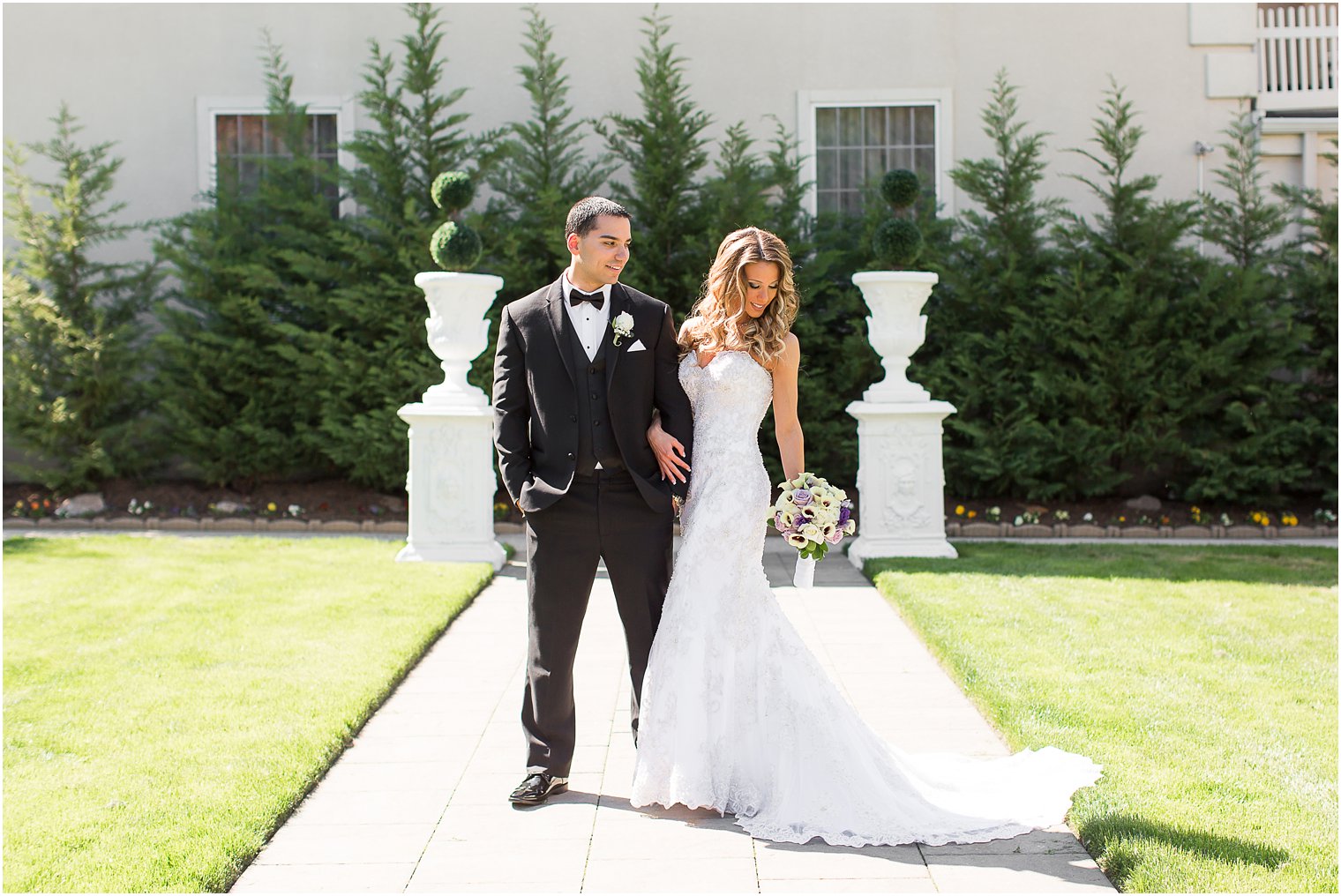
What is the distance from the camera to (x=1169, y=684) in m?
5.26

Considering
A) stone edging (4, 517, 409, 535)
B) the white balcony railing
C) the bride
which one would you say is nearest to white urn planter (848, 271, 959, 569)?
stone edging (4, 517, 409, 535)

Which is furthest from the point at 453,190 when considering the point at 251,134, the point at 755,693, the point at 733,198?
the point at 755,693

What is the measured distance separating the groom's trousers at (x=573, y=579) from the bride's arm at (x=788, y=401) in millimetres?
459

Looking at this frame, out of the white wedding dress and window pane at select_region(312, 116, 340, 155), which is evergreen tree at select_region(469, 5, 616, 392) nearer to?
window pane at select_region(312, 116, 340, 155)

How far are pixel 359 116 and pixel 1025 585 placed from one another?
813 cm

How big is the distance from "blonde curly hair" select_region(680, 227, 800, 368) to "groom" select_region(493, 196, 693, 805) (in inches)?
6.8

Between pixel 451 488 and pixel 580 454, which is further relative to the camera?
pixel 451 488

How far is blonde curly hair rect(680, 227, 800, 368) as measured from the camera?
13.1 ft

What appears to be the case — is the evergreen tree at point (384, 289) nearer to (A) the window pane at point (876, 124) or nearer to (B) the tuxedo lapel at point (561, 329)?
(A) the window pane at point (876, 124)

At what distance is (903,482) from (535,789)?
5469 millimetres

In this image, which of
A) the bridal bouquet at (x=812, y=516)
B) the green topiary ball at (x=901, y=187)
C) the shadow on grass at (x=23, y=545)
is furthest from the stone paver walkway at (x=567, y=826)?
the shadow on grass at (x=23, y=545)

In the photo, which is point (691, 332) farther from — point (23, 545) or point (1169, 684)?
point (23, 545)

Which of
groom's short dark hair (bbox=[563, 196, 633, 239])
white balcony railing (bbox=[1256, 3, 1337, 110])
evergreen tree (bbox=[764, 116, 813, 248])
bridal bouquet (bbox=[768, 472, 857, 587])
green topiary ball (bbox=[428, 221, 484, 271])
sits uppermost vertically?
white balcony railing (bbox=[1256, 3, 1337, 110])

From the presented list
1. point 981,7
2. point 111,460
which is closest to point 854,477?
point 981,7
